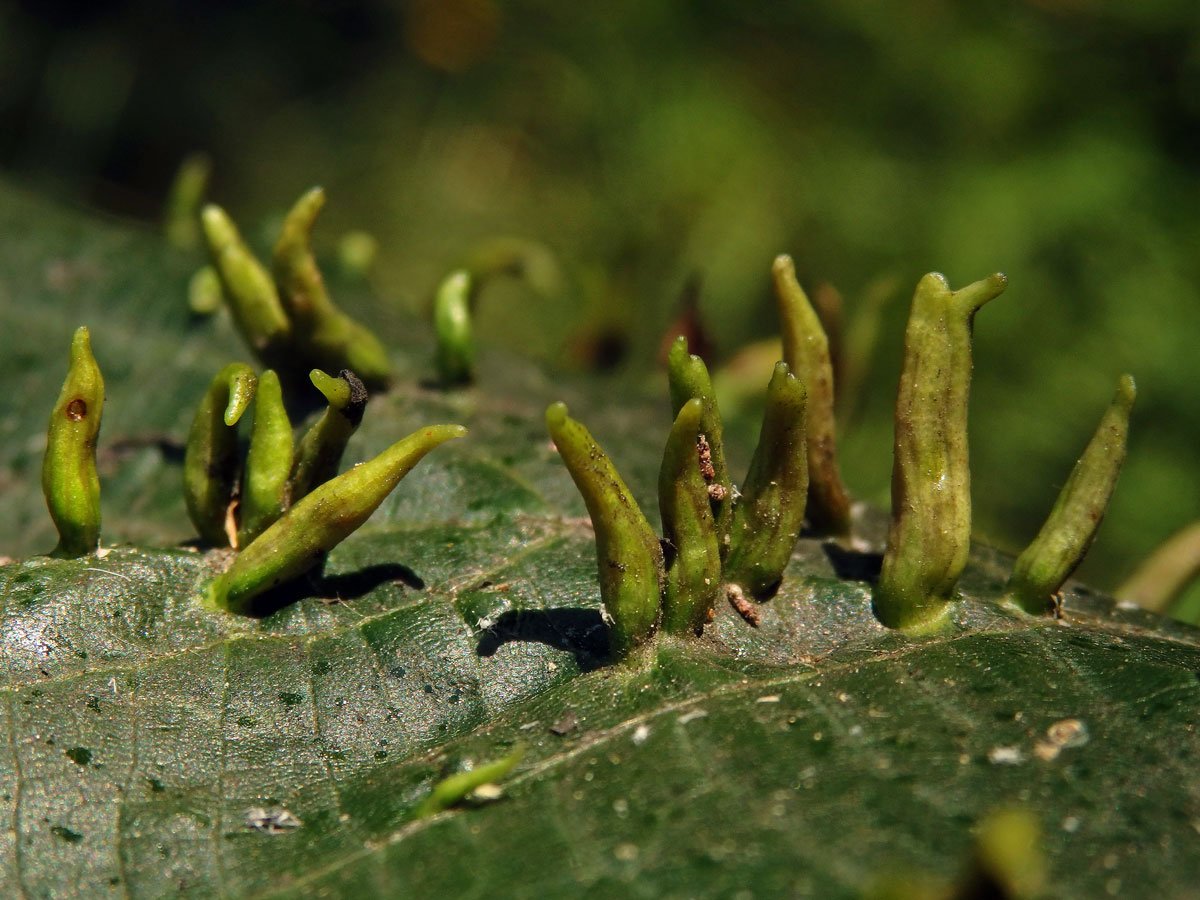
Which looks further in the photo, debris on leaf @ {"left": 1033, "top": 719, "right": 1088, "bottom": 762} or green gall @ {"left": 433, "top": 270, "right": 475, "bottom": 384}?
green gall @ {"left": 433, "top": 270, "right": 475, "bottom": 384}

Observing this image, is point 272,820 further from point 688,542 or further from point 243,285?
point 243,285

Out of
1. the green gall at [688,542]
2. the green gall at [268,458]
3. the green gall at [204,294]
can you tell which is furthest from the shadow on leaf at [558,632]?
the green gall at [204,294]

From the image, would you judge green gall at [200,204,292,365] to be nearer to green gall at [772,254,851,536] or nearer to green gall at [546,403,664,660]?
green gall at [546,403,664,660]

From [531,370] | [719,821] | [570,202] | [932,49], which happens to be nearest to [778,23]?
[932,49]

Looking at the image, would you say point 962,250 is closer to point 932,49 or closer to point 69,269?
point 932,49

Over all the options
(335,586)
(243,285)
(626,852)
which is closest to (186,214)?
(243,285)

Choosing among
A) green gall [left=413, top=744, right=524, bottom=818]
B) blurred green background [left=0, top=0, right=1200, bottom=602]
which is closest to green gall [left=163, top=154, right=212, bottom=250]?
blurred green background [left=0, top=0, right=1200, bottom=602]
